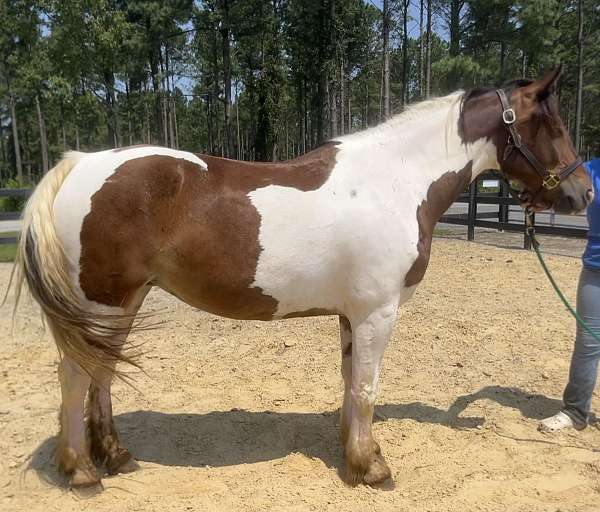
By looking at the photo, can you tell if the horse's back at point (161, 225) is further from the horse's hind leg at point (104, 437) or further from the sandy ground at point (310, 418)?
the sandy ground at point (310, 418)

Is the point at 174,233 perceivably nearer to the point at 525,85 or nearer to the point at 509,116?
the point at 509,116

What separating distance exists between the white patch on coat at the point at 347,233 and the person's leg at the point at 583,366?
1399 millimetres

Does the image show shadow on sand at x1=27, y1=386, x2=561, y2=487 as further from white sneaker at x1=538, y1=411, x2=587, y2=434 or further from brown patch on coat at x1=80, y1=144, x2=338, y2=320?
brown patch on coat at x1=80, y1=144, x2=338, y2=320

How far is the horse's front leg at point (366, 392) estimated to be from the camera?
266 cm

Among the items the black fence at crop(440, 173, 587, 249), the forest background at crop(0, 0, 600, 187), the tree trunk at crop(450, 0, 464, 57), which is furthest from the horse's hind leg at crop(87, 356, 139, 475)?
the tree trunk at crop(450, 0, 464, 57)

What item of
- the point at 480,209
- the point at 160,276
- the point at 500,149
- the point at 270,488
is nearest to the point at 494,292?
the point at 500,149

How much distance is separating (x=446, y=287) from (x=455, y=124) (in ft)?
13.8

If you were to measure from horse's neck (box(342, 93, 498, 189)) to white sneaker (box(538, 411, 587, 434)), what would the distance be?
1.80 m

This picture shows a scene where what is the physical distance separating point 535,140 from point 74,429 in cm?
308

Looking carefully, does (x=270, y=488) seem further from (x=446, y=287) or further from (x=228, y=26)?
(x=228, y=26)

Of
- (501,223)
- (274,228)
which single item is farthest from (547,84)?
(501,223)

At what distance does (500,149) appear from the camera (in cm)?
285

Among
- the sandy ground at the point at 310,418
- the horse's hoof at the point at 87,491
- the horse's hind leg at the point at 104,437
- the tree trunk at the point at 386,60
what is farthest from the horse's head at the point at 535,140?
the tree trunk at the point at 386,60

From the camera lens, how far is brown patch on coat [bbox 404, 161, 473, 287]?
2684 millimetres
